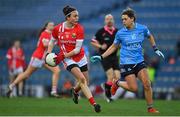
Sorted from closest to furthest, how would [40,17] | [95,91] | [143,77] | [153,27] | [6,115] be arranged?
1. [6,115]
2. [143,77]
3. [95,91]
4. [153,27]
5. [40,17]

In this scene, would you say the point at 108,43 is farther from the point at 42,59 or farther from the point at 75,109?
the point at 75,109

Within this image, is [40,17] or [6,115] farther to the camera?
[40,17]

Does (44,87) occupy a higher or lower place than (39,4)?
lower

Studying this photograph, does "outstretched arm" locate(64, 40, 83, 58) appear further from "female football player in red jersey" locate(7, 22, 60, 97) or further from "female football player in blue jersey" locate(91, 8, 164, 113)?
"female football player in red jersey" locate(7, 22, 60, 97)

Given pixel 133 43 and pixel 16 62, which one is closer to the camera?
pixel 133 43

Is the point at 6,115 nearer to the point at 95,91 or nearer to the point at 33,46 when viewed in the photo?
the point at 95,91

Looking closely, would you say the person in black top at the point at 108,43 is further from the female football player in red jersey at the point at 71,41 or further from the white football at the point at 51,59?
the white football at the point at 51,59

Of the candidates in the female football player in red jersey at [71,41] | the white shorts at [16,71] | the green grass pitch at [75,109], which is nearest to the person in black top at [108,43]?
the green grass pitch at [75,109]

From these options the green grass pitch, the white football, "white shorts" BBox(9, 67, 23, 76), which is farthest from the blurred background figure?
the white football

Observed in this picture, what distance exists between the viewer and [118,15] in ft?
113

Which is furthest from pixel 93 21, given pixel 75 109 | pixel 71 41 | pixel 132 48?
pixel 132 48

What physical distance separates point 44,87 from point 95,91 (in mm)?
2966

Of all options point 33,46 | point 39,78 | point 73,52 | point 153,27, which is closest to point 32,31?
point 33,46

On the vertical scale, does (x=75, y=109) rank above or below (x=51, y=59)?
below
